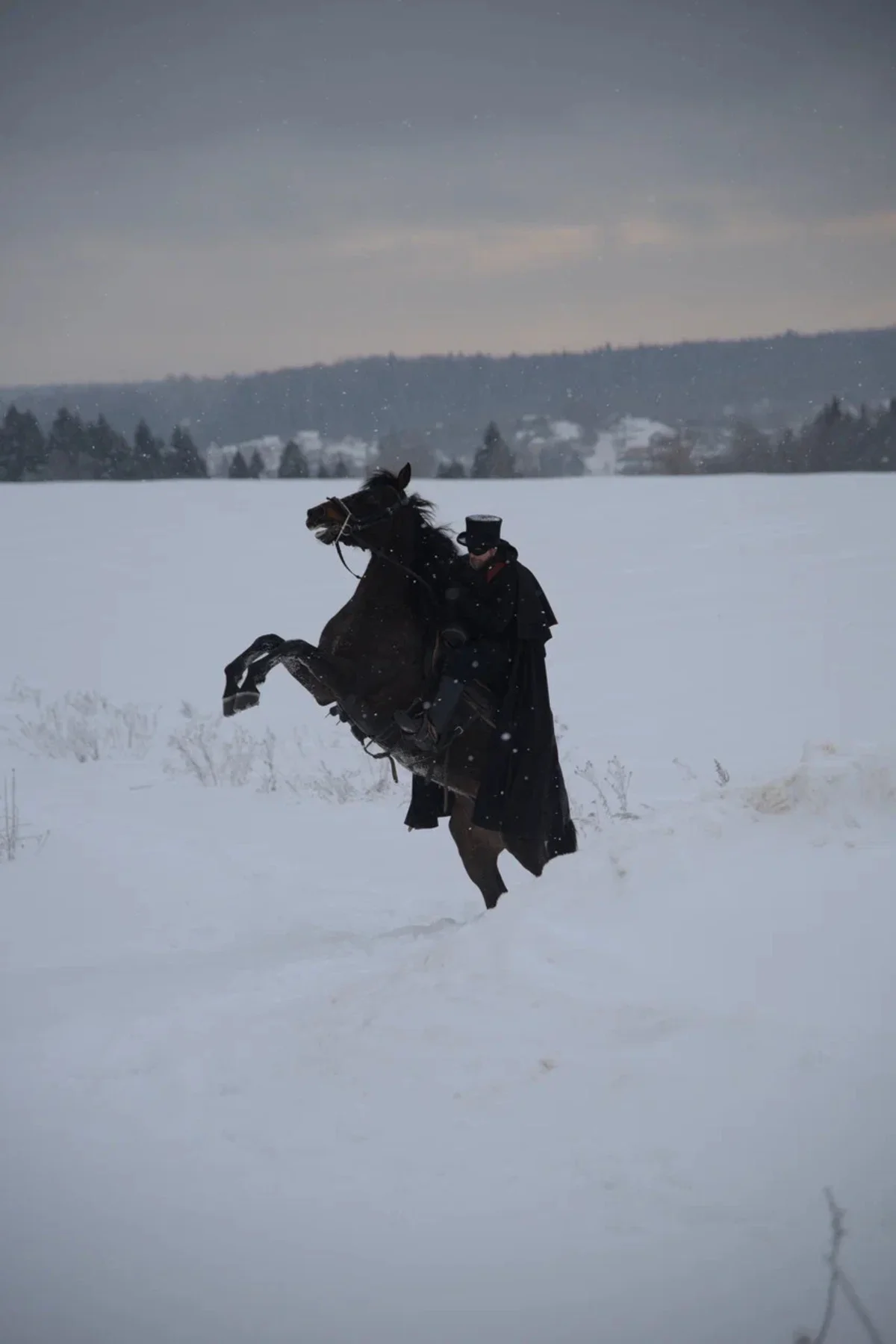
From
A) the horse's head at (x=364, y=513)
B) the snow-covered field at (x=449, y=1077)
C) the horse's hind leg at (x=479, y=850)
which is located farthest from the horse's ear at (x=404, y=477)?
the snow-covered field at (x=449, y=1077)

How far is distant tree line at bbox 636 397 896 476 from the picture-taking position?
5081 cm

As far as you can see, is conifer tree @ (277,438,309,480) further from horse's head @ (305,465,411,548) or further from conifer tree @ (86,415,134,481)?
horse's head @ (305,465,411,548)

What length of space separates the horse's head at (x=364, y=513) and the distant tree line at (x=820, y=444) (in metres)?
45.2

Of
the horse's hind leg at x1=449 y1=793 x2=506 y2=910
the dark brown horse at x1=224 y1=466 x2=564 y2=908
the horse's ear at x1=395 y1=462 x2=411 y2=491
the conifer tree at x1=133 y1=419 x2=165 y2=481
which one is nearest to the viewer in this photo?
the dark brown horse at x1=224 y1=466 x2=564 y2=908

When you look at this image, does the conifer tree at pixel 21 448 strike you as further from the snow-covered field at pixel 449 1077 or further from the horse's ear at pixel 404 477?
the horse's ear at pixel 404 477

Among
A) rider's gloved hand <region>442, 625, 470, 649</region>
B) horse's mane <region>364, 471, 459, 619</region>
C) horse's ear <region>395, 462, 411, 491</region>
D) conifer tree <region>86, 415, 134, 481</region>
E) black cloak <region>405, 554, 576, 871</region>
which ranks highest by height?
conifer tree <region>86, 415, 134, 481</region>

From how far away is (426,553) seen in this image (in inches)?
224

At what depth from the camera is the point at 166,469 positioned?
168 feet

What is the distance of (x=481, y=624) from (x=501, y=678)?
0.91ft

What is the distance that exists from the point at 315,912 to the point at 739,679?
31.2 ft

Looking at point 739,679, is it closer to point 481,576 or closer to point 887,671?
point 887,671

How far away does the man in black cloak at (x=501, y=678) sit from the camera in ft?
17.8

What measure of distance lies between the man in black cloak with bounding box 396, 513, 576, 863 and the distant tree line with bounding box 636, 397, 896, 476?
4530 centimetres

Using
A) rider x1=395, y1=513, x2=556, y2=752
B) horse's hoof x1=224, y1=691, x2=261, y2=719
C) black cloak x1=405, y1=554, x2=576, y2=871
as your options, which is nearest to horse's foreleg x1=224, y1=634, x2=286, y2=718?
horse's hoof x1=224, y1=691, x2=261, y2=719
